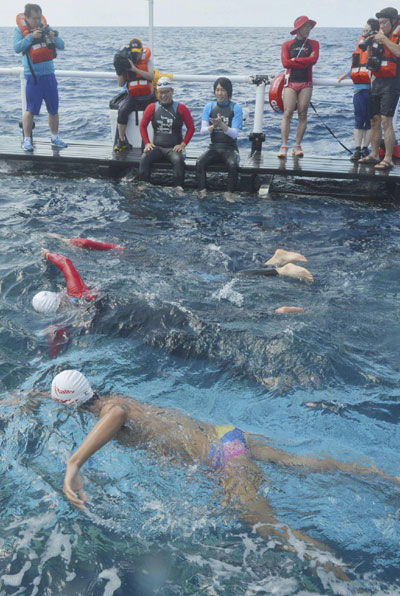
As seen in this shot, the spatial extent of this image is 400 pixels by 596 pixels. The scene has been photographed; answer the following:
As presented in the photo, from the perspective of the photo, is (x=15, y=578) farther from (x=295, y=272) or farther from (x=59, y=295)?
(x=295, y=272)

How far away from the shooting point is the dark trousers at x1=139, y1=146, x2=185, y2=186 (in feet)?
34.4

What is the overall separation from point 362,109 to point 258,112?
1.96 m

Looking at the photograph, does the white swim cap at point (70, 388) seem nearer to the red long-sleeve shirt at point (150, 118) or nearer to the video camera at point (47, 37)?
the red long-sleeve shirt at point (150, 118)

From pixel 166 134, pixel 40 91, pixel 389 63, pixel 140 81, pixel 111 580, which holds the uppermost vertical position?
pixel 389 63

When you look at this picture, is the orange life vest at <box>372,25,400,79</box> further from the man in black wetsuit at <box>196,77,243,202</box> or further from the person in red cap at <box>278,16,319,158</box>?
the man in black wetsuit at <box>196,77,243,202</box>

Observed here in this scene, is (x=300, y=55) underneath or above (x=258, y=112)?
above

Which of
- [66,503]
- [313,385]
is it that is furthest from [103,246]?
[66,503]

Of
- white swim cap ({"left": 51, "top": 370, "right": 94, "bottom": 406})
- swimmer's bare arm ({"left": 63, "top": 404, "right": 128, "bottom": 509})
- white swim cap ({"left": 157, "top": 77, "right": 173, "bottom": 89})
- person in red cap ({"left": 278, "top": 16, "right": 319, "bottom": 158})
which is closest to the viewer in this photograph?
swimmer's bare arm ({"left": 63, "top": 404, "right": 128, "bottom": 509})

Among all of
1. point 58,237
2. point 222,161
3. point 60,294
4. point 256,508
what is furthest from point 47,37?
point 256,508

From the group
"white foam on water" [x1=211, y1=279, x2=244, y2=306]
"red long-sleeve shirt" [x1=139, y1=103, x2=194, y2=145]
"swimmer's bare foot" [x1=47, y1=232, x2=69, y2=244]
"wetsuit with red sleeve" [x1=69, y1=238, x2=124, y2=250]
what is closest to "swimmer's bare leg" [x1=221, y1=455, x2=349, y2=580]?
"white foam on water" [x1=211, y1=279, x2=244, y2=306]

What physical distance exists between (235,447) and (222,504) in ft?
1.44

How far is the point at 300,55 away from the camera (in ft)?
32.6

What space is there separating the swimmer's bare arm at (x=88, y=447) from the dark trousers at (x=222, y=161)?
693cm

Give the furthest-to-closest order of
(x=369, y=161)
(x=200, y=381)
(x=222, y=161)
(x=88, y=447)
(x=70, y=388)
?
(x=369, y=161), (x=222, y=161), (x=200, y=381), (x=70, y=388), (x=88, y=447)
